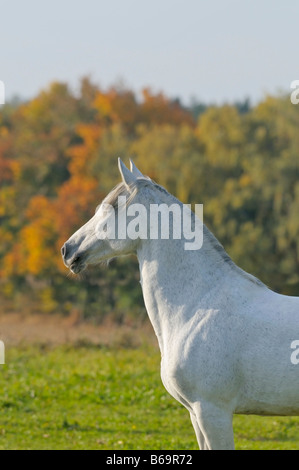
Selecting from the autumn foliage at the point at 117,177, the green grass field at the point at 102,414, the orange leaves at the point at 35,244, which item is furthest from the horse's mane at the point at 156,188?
the orange leaves at the point at 35,244

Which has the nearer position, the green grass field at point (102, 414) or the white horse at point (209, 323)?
the white horse at point (209, 323)

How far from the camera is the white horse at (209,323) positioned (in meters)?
4.99

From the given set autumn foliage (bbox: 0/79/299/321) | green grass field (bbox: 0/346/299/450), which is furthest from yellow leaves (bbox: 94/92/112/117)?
green grass field (bbox: 0/346/299/450)

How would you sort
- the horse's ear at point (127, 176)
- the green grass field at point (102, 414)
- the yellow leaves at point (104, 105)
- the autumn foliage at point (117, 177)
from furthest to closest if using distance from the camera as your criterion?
1. the yellow leaves at point (104, 105)
2. the autumn foliage at point (117, 177)
3. the green grass field at point (102, 414)
4. the horse's ear at point (127, 176)

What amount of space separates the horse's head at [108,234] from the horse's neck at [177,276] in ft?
0.61

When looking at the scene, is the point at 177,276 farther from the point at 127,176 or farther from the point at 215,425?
the point at 215,425

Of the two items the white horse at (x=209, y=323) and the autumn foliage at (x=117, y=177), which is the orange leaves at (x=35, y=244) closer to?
the autumn foliage at (x=117, y=177)

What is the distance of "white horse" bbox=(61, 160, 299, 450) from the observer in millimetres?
4988

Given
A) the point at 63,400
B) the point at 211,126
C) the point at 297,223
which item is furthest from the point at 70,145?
the point at 63,400

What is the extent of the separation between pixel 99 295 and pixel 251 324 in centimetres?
3149

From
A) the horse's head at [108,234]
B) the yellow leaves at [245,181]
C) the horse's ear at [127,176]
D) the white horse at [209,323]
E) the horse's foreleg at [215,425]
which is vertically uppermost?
the yellow leaves at [245,181]

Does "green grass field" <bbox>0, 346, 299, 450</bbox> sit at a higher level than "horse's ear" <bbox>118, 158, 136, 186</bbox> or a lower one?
lower

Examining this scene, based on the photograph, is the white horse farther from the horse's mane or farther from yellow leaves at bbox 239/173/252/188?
yellow leaves at bbox 239/173/252/188

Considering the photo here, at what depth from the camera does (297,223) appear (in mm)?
31703
